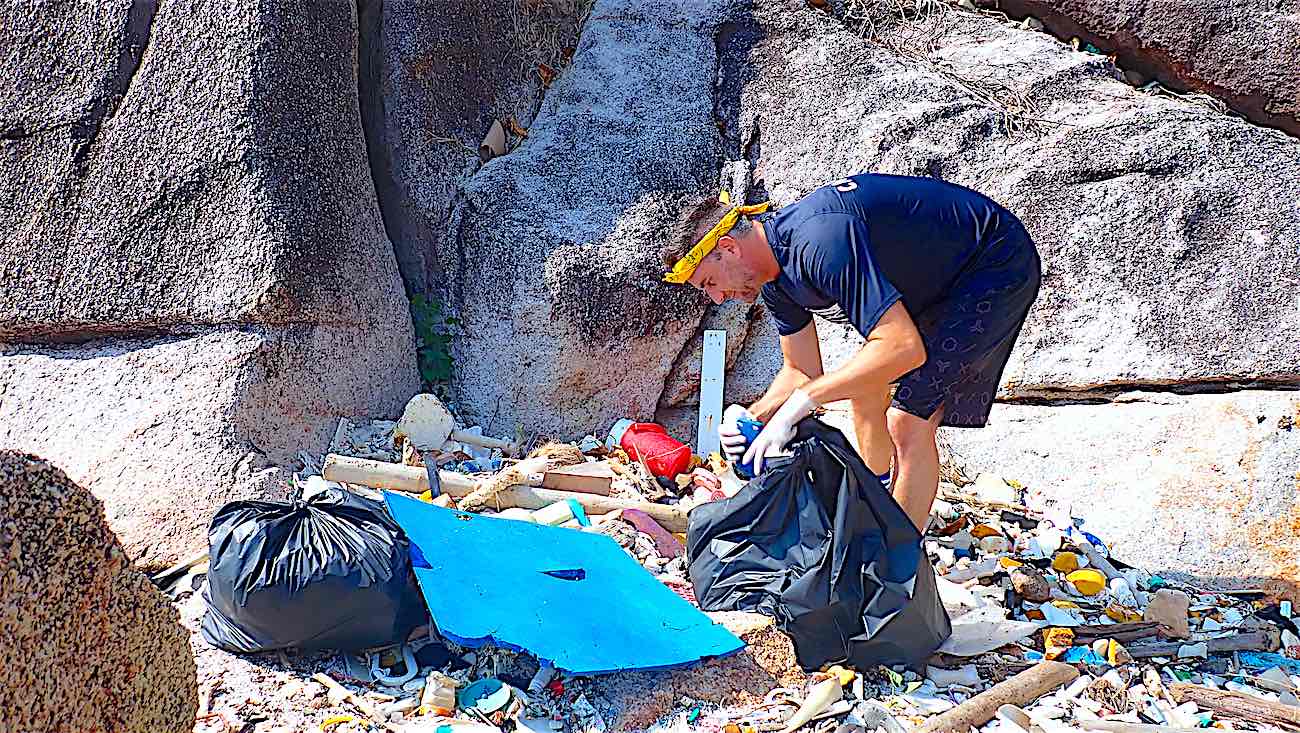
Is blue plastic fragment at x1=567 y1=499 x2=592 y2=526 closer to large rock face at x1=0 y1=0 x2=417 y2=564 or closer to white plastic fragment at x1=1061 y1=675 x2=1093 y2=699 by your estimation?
large rock face at x1=0 y1=0 x2=417 y2=564

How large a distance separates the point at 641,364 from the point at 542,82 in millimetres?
1538

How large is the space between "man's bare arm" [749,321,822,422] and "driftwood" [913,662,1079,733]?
984 millimetres

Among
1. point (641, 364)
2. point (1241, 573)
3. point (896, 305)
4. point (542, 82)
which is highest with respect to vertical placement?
point (542, 82)

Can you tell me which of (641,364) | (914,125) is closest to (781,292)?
(641,364)

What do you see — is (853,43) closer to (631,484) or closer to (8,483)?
(631,484)

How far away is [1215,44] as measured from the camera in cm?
477

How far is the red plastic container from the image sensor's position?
4.18 metres

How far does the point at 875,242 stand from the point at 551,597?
126 cm

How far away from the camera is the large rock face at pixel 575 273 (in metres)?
4.63

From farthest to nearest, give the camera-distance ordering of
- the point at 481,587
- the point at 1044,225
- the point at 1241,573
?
the point at 1044,225 → the point at 1241,573 → the point at 481,587

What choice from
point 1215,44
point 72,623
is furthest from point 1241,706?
point 1215,44

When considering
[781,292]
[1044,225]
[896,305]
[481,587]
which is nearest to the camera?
[896,305]

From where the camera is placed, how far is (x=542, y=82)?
5.26 metres

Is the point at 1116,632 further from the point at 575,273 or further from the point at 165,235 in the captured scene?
the point at 165,235
